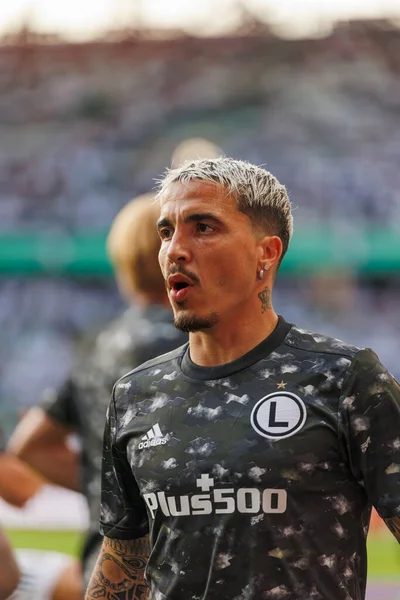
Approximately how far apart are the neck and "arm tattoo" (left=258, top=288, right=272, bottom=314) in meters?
0.03

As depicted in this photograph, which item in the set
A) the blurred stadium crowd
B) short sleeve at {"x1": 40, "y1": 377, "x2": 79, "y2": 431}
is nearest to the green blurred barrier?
the blurred stadium crowd

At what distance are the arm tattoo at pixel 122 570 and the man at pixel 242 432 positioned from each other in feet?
0.09

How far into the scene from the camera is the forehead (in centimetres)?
235

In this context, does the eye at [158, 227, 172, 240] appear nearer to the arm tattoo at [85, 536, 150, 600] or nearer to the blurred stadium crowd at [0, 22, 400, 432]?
the arm tattoo at [85, 536, 150, 600]

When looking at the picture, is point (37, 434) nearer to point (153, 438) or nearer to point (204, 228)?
point (153, 438)

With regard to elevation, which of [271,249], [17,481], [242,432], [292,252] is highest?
[292,252]

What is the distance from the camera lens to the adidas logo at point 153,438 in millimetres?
2365

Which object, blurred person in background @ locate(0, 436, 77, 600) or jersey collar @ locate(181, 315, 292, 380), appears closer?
jersey collar @ locate(181, 315, 292, 380)

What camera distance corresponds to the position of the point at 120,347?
3.85 meters

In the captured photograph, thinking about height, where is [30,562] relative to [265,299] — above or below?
above

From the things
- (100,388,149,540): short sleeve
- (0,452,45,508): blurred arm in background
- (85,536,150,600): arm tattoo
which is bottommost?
(85,536,150,600): arm tattoo

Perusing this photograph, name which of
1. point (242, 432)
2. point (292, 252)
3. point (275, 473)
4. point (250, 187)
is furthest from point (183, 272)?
point (292, 252)

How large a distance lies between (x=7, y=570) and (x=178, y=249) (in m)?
2.25

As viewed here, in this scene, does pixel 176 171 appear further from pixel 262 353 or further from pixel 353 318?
pixel 353 318
